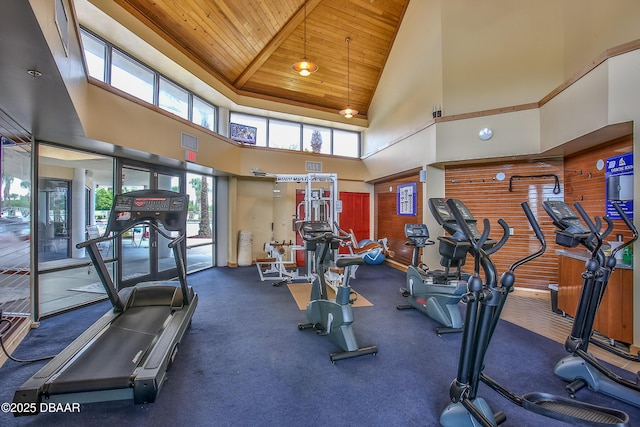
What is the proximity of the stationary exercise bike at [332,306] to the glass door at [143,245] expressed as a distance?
332 centimetres

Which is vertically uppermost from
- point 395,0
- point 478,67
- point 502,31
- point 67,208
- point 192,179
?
point 395,0

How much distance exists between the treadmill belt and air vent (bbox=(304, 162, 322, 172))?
18.2ft

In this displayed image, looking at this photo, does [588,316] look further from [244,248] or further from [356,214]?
[244,248]

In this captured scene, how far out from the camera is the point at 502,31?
509 centimetres

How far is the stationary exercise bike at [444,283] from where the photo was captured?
3.29m

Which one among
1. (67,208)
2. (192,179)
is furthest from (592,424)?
(192,179)

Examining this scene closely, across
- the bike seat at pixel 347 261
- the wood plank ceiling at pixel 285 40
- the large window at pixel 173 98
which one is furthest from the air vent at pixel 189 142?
the bike seat at pixel 347 261

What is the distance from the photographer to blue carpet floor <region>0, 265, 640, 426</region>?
2.04 m

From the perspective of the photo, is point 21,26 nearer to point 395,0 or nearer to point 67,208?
point 67,208

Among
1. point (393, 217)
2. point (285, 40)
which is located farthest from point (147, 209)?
point (393, 217)

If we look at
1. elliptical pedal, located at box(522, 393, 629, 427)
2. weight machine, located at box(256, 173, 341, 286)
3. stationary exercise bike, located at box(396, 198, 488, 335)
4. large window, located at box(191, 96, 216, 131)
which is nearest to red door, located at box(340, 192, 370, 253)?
weight machine, located at box(256, 173, 341, 286)

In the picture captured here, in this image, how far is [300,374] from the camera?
257cm

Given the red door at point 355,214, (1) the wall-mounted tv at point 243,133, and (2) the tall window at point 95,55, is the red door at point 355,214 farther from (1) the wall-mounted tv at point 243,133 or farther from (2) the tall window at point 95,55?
(2) the tall window at point 95,55

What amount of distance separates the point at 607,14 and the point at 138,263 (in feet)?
28.3
